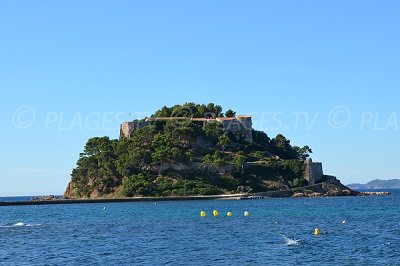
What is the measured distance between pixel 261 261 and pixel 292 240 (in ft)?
35.9

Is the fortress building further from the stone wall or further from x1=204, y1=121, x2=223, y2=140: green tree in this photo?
the stone wall

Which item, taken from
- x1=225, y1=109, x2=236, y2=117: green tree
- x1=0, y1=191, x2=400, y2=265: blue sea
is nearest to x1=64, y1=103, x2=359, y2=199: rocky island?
x1=225, y1=109, x2=236, y2=117: green tree

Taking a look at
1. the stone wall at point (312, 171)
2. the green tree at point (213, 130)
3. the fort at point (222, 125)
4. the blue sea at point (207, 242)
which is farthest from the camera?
the fort at point (222, 125)

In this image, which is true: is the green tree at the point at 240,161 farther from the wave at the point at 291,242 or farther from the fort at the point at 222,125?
the wave at the point at 291,242

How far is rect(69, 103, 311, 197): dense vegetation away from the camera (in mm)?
140163

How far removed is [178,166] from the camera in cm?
14438

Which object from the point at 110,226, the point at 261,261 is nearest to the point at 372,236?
the point at 261,261

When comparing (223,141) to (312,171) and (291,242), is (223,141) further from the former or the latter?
(291,242)

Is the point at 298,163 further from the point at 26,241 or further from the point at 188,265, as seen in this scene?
the point at 188,265

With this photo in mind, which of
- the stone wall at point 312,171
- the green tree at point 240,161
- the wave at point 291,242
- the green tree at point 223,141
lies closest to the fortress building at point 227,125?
the green tree at point 223,141

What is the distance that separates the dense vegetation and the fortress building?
281 centimetres

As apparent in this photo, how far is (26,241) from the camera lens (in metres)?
53.7

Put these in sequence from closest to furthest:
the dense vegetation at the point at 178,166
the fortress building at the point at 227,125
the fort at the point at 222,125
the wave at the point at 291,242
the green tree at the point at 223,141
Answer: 1. the wave at the point at 291,242
2. the dense vegetation at the point at 178,166
3. the green tree at the point at 223,141
4. the fort at the point at 222,125
5. the fortress building at the point at 227,125

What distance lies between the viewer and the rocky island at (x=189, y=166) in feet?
461
